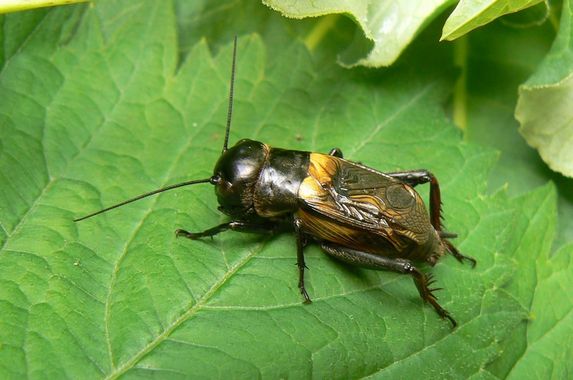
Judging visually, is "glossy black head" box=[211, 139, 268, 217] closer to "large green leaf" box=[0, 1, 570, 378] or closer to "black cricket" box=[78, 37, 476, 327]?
"black cricket" box=[78, 37, 476, 327]

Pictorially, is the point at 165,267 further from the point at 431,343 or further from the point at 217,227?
the point at 431,343

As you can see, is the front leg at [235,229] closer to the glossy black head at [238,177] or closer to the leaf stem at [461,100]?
the glossy black head at [238,177]

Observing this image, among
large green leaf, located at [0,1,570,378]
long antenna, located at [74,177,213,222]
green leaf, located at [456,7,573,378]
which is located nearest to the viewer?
large green leaf, located at [0,1,570,378]

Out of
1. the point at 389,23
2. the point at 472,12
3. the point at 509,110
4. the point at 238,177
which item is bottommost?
the point at 238,177

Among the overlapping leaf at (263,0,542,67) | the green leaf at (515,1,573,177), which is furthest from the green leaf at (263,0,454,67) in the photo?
the green leaf at (515,1,573,177)

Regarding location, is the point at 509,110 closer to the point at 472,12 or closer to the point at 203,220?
the point at 472,12

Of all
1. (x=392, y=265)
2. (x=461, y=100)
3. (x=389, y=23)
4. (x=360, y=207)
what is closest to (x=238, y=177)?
(x=360, y=207)
